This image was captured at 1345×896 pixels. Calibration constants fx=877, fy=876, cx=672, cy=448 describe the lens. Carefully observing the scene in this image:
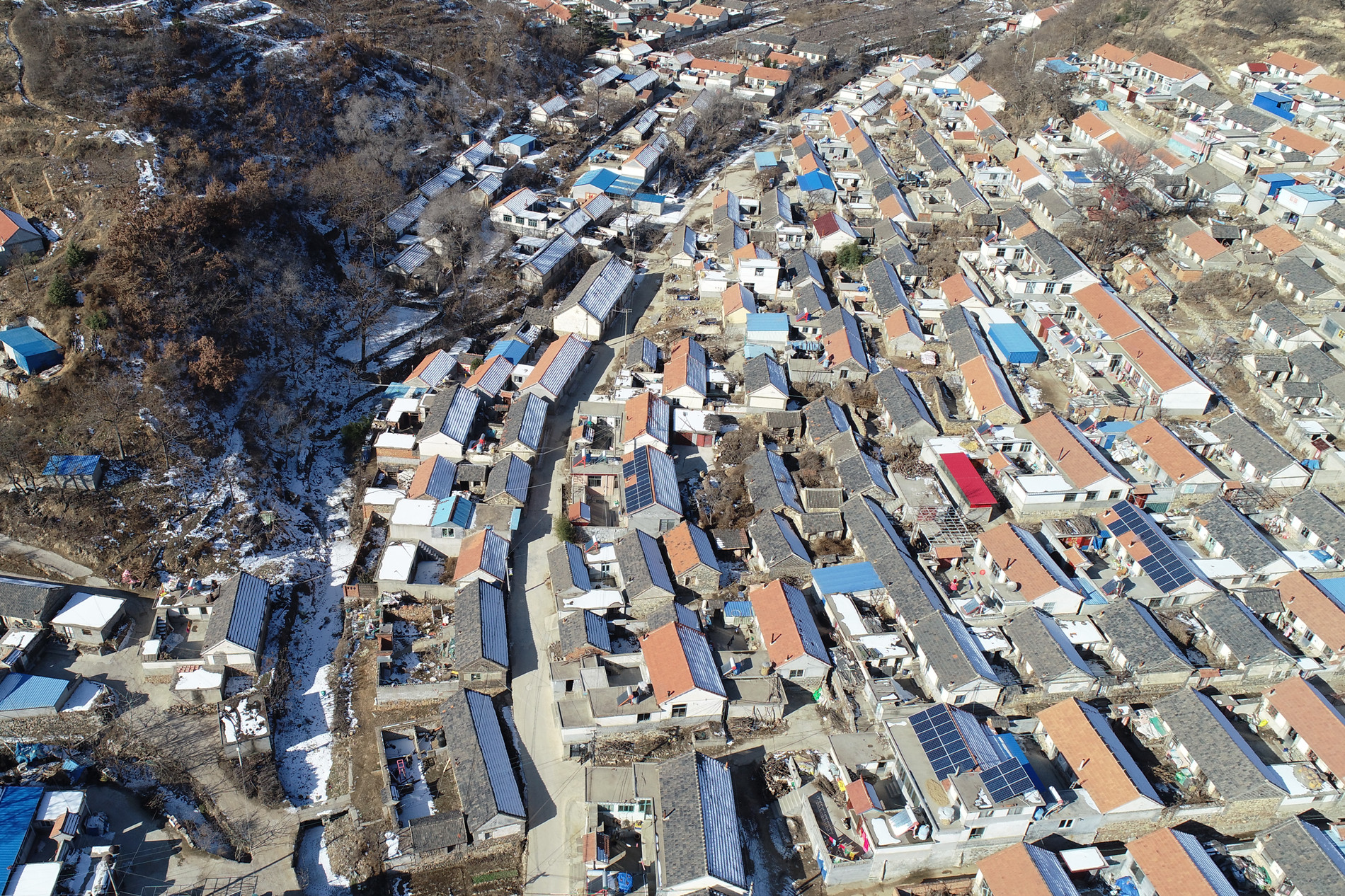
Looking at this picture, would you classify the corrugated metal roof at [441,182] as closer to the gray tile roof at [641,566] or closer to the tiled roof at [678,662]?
the gray tile roof at [641,566]

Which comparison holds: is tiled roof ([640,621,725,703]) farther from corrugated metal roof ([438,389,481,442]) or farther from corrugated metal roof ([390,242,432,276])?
corrugated metal roof ([390,242,432,276])

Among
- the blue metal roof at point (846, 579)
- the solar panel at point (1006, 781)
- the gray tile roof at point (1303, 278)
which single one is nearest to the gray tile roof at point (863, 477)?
the blue metal roof at point (846, 579)

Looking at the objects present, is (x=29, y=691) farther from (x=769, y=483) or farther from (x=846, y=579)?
(x=846, y=579)

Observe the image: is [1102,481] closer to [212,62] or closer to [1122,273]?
[1122,273]

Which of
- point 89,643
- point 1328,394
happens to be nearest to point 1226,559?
point 1328,394

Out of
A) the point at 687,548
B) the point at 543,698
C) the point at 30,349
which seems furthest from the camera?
the point at 30,349

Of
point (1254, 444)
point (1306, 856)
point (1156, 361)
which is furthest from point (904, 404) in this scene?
point (1306, 856)

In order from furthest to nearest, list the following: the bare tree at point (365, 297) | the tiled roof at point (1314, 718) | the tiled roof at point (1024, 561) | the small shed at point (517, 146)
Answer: the small shed at point (517, 146) < the bare tree at point (365, 297) < the tiled roof at point (1024, 561) < the tiled roof at point (1314, 718)
